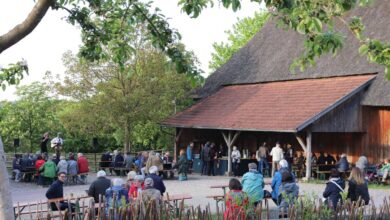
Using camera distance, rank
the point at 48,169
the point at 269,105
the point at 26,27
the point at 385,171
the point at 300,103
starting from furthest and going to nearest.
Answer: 1. the point at 269,105
2. the point at 300,103
3. the point at 385,171
4. the point at 48,169
5. the point at 26,27

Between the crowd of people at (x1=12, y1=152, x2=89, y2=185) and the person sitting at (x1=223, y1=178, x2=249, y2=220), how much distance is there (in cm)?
987

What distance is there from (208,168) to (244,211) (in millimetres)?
17120

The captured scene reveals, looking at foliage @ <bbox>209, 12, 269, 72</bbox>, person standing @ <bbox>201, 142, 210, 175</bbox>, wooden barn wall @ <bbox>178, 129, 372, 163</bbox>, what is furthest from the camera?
foliage @ <bbox>209, 12, 269, 72</bbox>

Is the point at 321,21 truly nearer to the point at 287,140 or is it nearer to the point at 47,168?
the point at 47,168

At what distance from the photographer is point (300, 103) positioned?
23391 mm

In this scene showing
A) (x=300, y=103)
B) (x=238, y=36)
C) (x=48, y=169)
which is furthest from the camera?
(x=238, y=36)

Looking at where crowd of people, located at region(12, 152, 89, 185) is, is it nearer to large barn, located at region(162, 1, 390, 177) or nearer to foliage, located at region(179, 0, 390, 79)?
large barn, located at region(162, 1, 390, 177)

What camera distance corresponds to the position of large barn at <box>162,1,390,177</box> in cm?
2219

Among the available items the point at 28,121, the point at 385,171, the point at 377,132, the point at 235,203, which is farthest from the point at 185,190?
the point at 28,121

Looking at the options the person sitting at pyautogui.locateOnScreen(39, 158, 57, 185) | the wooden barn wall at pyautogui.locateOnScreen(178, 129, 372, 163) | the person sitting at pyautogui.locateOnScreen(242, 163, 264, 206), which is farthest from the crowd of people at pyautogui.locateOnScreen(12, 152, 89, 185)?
the person sitting at pyautogui.locateOnScreen(242, 163, 264, 206)

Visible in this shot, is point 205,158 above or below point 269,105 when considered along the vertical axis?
below

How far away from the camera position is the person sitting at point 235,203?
25.3 ft

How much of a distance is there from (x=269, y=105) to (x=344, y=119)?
11.8 feet

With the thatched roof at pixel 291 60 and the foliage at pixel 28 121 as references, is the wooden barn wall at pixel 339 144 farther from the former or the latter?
the foliage at pixel 28 121
